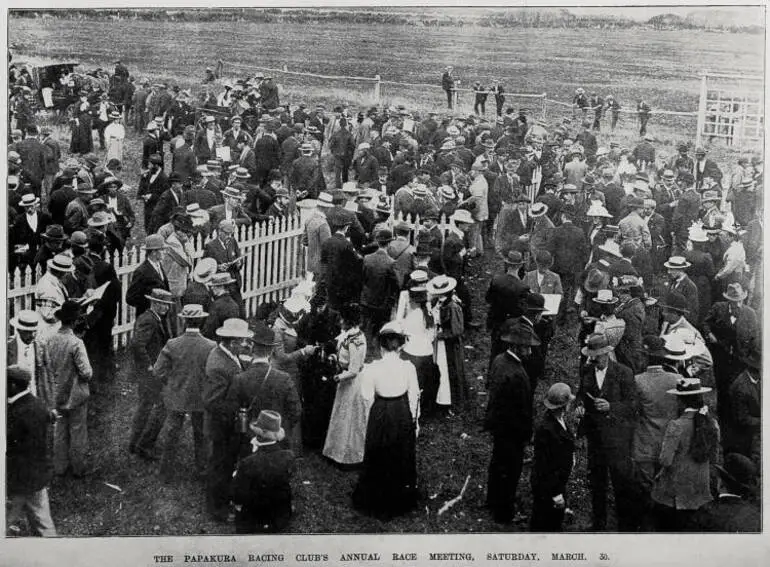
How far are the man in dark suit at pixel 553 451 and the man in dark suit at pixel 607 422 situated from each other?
0.39m

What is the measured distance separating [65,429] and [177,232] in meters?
2.38

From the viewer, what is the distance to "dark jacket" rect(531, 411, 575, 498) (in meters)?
6.29

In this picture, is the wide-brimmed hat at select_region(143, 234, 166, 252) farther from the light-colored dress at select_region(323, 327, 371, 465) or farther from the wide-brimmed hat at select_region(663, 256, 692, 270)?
the wide-brimmed hat at select_region(663, 256, 692, 270)

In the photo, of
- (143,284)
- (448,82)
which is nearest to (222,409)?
(143,284)

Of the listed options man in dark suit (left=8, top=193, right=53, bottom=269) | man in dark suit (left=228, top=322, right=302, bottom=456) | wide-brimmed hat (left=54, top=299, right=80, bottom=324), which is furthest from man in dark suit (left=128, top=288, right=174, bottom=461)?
man in dark suit (left=8, top=193, right=53, bottom=269)

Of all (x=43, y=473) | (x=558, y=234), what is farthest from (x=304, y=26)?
(x=43, y=473)

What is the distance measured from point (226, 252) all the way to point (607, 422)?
3.92 meters

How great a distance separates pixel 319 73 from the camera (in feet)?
33.8

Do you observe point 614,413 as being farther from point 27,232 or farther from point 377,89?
point 377,89

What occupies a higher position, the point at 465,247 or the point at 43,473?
the point at 465,247

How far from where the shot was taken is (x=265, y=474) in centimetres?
597

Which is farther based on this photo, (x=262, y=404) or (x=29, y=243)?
(x=29, y=243)

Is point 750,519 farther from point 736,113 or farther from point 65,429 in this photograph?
point 65,429

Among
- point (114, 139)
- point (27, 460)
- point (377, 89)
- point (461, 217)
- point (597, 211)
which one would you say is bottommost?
point (27, 460)
